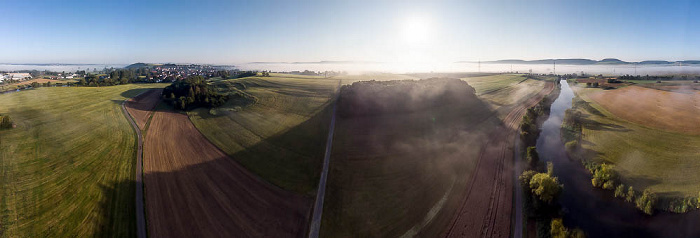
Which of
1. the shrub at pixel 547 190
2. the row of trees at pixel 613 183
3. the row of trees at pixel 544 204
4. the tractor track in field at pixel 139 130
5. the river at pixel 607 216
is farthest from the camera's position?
the shrub at pixel 547 190

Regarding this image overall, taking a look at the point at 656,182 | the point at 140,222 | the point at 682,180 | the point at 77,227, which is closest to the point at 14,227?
the point at 77,227

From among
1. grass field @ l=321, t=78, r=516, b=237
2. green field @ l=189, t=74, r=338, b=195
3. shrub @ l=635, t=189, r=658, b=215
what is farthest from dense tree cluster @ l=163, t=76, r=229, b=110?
shrub @ l=635, t=189, r=658, b=215

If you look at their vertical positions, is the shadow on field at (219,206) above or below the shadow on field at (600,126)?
below

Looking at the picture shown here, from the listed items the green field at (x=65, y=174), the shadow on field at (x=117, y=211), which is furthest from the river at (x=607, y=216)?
the green field at (x=65, y=174)

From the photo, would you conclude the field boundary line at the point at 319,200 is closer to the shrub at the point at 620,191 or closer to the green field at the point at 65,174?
the green field at the point at 65,174

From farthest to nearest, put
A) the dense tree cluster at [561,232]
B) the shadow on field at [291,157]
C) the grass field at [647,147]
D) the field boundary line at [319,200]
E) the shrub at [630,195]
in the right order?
the shadow on field at [291,157] < the grass field at [647,147] < the shrub at [630,195] < the field boundary line at [319,200] < the dense tree cluster at [561,232]

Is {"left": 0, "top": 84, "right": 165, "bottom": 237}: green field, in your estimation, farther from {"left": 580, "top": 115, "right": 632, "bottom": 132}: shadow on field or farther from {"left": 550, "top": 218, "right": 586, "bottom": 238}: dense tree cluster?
{"left": 580, "top": 115, "right": 632, "bottom": 132}: shadow on field
